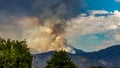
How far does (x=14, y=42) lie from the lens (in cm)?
8344

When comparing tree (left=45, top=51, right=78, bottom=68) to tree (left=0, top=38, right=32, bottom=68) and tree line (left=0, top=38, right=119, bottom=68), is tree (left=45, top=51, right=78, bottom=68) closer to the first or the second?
tree line (left=0, top=38, right=119, bottom=68)

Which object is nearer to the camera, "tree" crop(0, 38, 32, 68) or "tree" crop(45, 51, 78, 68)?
"tree" crop(0, 38, 32, 68)

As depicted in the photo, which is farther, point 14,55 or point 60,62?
point 60,62

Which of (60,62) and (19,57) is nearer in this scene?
(19,57)

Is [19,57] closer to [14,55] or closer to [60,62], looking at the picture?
[14,55]

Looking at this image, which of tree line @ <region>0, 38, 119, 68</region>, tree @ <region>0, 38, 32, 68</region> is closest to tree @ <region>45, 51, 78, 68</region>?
tree line @ <region>0, 38, 119, 68</region>

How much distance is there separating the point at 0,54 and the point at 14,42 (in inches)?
224

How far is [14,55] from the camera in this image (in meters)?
78.3

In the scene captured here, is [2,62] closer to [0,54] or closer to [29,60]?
[0,54]

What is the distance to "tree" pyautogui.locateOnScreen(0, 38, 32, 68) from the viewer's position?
254 ft

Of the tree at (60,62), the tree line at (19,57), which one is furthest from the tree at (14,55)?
the tree at (60,62)

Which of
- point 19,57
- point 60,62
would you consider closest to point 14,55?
point 19,57

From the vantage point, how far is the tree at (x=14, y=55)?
77.4 meters

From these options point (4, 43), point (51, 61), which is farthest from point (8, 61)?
point (51, 61)
